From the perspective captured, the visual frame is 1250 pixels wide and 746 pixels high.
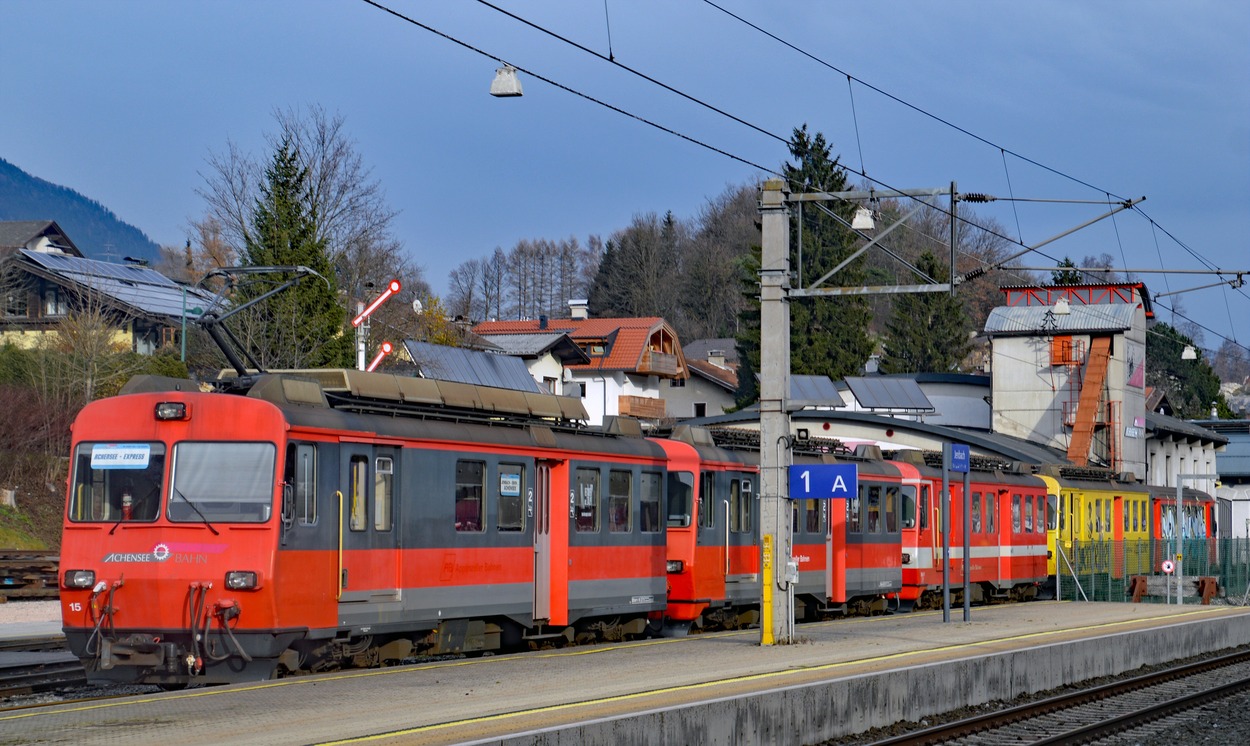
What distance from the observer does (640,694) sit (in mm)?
12734

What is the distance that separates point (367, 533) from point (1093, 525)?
94.6 feet

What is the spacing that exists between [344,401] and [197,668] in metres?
3.21

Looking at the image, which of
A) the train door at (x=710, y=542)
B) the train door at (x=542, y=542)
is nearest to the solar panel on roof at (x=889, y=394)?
the train door at (x=710, y=542)

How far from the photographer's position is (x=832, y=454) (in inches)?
1054

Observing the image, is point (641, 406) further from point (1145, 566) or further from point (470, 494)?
point (470, 494)

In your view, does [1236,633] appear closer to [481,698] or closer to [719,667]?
[719,667]

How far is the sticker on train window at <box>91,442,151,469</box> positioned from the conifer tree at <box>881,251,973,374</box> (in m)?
73.7

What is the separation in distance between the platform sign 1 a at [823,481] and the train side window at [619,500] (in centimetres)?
256

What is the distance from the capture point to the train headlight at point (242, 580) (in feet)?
45.4

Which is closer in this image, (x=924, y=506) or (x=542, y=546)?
(x=542, y=546)

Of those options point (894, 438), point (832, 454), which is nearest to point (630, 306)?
point (894, 438)

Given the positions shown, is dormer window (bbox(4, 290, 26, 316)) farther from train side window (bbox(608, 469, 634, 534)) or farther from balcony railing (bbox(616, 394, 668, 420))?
train side window (bbox(608, 469, 634, 534))

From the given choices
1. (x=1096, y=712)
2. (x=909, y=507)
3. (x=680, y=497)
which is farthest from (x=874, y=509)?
(x=1096, y=712)

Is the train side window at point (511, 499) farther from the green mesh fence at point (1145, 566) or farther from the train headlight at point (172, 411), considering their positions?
the green mesh fence at point (1145, 566)
